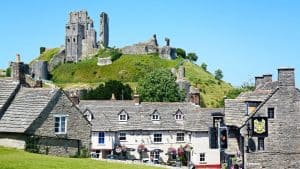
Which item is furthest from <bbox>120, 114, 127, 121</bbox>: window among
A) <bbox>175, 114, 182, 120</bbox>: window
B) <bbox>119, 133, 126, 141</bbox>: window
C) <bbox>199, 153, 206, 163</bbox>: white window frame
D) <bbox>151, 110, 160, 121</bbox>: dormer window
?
<bbox>199, 153, 206, 163</bbox>: white window frame

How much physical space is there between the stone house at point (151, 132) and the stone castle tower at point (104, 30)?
10051cm

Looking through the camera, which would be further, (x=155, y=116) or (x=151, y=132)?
(x=155, y=116)

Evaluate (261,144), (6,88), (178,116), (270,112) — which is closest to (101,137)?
(178,116)

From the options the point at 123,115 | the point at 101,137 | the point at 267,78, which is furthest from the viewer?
the point at 123,115

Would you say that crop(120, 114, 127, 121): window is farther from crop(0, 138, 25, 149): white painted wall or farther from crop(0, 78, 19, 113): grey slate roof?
crop(0, 138, 25, 149): white painted wall

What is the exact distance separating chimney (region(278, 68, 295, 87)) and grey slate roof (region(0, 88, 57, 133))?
19325 mm

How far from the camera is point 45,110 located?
41875 mm

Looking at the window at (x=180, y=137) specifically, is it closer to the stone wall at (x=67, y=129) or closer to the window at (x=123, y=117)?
the window at (x=123, y=117)

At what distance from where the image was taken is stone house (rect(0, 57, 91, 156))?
39.7 m

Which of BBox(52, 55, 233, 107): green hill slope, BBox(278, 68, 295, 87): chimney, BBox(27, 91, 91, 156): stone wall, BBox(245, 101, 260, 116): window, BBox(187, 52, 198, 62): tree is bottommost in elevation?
BBox(27, 91, 91, 156): stone wall

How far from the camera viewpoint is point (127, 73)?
150375 millimetres

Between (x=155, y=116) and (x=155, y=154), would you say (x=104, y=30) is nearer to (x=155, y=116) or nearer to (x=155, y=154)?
(x=155, y=116)

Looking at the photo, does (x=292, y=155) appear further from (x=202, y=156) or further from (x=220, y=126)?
(x=220, y=126)

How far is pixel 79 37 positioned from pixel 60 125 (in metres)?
127
